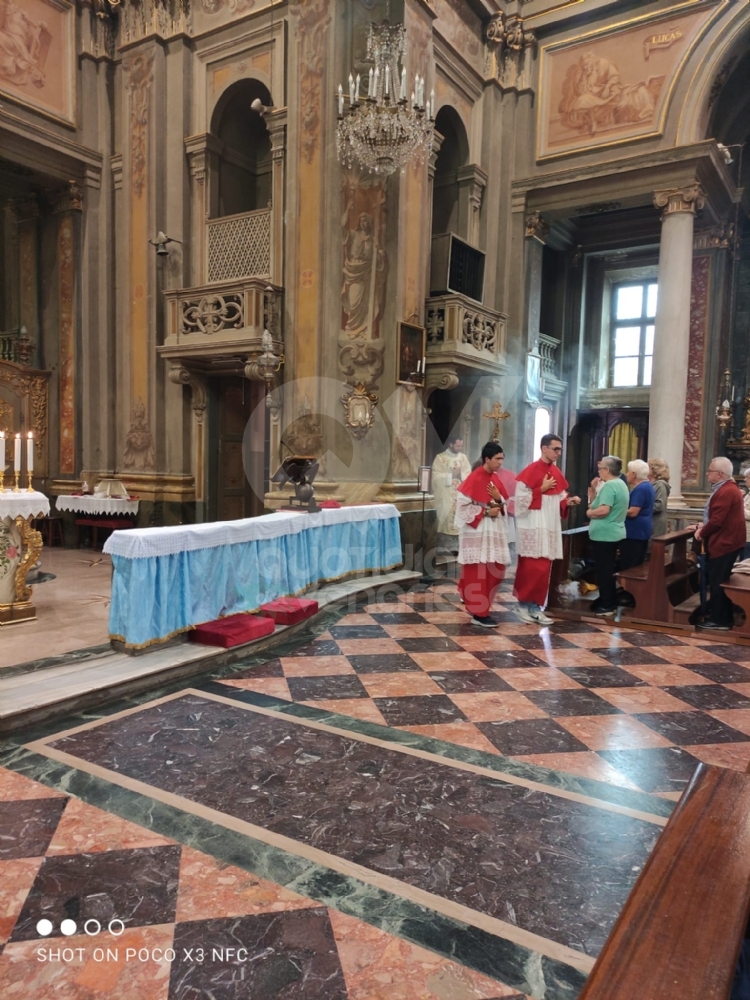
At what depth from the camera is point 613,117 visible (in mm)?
10352

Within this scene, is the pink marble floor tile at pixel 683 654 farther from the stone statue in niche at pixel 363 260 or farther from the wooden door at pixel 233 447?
the wooden door at pixel 233 447

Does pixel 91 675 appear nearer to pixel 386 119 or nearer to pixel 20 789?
pixel 20 789

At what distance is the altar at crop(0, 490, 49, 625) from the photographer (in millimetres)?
5421

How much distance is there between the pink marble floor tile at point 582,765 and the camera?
3.30 meters

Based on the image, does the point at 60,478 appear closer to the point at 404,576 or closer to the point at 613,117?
the point at 404,576

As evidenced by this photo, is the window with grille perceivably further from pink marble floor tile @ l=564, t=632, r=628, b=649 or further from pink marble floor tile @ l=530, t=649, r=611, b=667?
pink marble floor tile @ l=530, t=649, r=611, b=667

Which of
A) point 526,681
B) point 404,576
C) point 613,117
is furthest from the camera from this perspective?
point 613,117

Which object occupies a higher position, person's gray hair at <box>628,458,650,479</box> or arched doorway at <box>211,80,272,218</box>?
arched doorway at <box>211,80,272,218</box>

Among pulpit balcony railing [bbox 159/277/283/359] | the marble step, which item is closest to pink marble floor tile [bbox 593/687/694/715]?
the marble step

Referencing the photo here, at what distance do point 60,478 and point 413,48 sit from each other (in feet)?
28.0

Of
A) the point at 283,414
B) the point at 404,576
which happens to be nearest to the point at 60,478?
the point at 283,414

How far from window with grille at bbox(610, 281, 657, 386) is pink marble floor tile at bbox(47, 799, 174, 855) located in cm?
1474

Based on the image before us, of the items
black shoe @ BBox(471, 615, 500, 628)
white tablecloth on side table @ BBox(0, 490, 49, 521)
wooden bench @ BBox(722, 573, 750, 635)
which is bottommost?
black shoe @ BBox(471, 615, 500, 628)

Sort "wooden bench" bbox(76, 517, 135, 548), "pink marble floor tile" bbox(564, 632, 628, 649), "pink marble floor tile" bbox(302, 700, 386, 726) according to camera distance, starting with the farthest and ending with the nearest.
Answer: "wooden bench" bbox(76, 517, 135, 548), "pink marble floor tile" bbox(564, 632, 628, 649), "pink marble floor tile" bbox(302, 700, 386, 726)
